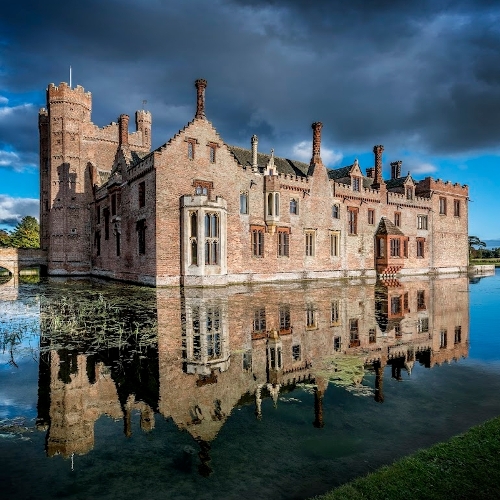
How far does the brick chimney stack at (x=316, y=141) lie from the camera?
33.5 metres

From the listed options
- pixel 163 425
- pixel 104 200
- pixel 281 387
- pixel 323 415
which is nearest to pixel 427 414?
pixel 323 415

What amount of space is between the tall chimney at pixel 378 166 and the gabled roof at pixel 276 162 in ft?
26.2

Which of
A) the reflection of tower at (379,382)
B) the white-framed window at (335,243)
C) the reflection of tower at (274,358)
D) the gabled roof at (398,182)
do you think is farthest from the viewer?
the gabled roof at (398,182)

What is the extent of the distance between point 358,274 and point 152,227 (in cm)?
2146

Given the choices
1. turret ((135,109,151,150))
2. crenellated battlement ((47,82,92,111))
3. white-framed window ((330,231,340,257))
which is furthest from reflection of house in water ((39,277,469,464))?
turret ((135,109,151,150))

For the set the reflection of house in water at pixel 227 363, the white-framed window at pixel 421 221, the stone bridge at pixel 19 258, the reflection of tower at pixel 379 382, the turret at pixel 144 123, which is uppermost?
the turret at pixel 144 123

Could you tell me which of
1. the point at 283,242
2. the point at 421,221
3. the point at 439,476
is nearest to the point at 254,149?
the point at 283,242

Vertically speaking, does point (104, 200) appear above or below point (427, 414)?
above

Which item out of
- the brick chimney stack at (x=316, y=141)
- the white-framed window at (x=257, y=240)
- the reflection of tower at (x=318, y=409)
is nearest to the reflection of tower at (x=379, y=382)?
the reflection of tower at (x=318, y=409)

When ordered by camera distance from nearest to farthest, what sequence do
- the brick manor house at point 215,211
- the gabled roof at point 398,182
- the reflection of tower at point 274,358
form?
the reflection of tower at point 274,358 < the brick manor house at point 215,211 < the gabled roof at point 398,182

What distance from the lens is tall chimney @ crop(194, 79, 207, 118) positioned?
86.8ft

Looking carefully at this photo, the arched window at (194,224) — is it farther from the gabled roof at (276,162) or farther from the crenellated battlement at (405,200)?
the crenellated battlement at (405,200)

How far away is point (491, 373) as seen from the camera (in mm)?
7906

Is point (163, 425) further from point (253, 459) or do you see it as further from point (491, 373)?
point (491, 373)
